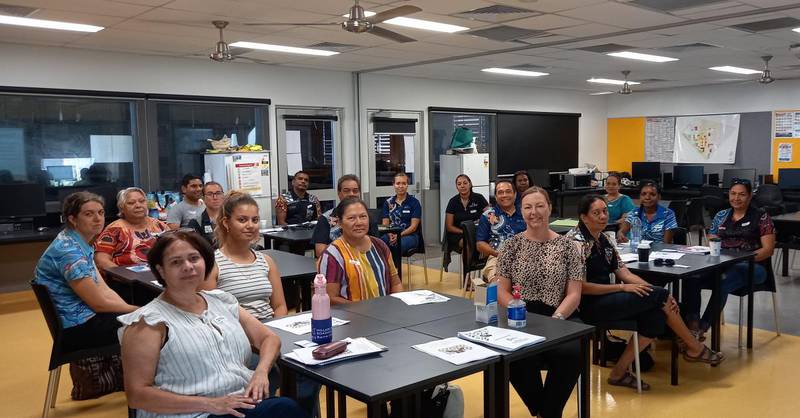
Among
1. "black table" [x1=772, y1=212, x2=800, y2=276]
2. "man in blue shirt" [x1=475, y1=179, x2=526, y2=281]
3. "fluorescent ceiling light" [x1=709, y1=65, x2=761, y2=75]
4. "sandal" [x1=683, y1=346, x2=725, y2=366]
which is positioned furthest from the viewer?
"fluorescent ceiling light" [x1=709, y1=65, x2=761, y2=75]

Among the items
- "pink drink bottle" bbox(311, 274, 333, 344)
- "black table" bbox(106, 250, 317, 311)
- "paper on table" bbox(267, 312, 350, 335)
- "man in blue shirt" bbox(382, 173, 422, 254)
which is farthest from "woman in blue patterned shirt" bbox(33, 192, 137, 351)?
"man in blue shirt" bbox(382, 173, 422, 254)

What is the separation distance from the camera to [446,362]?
7.57 feet

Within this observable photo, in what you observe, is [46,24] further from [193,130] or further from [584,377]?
[584,377]

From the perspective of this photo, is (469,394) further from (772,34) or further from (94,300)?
(772,34)

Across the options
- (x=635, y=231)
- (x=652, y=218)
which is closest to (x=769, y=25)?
(x=652, y=218)

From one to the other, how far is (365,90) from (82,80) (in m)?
3.78

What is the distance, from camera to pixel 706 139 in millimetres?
12281

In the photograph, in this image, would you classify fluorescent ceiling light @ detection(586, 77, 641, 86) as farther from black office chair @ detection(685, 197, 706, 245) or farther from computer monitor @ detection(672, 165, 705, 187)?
black office chair @ detection(685, 197, 706, 245)

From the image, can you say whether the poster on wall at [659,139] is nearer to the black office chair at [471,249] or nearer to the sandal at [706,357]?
the black office chair at [471,249]

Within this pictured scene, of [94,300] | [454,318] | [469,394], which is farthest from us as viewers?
[469,394]

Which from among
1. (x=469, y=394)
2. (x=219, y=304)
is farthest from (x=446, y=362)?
(x=469, y=394)

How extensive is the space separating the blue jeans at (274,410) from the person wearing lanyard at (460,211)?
4743 millimetres

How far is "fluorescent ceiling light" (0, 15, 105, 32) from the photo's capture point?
5.47 m

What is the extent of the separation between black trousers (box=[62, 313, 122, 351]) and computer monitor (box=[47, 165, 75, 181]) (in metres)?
4.22
